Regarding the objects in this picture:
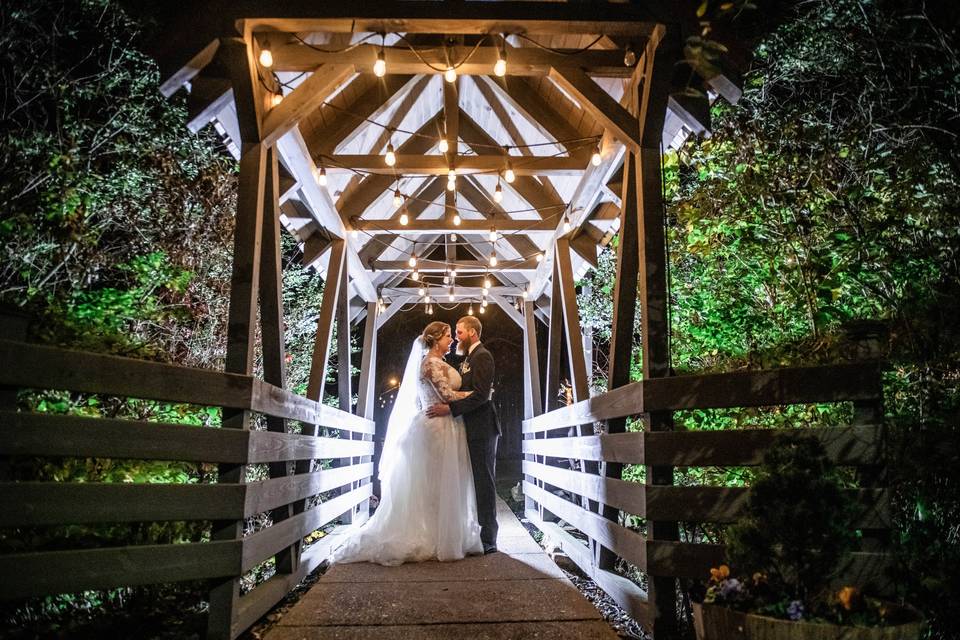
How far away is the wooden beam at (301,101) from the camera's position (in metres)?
4.13

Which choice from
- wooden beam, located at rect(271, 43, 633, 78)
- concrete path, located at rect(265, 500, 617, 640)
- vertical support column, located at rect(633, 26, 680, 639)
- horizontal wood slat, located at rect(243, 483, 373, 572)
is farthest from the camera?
wooden beam, located at rect(271, 43, 633, 78)

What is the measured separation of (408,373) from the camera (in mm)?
6422

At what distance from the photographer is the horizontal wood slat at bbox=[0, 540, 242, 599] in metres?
2.33

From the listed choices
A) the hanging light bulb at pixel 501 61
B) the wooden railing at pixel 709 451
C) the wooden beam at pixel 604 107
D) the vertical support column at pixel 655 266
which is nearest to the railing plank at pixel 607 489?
the wooden railing at pixel 709 451

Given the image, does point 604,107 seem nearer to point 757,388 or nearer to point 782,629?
point 757,388

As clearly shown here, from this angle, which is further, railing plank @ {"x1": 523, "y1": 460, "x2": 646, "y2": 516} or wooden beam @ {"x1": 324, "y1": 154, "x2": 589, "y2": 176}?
wooden beam @ {"x1": 324, "y1": 154, "x2": 589, "y2": 176}

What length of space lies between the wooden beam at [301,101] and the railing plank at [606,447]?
279cm

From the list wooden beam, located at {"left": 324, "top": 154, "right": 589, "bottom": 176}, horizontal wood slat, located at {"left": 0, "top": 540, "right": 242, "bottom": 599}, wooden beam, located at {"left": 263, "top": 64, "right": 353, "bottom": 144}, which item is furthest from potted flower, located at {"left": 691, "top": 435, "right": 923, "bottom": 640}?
wooden beam, located at {"left": 324, "top": 154, "right": 589, "bottom": 176}

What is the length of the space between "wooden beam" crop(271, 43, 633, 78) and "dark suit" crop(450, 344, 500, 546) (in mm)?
2293

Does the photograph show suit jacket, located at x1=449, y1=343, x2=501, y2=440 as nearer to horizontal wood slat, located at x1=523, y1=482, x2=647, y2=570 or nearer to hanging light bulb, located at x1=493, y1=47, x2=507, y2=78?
horizontal wood slat, located at x1=523, y1=482, x2=647, y2=570

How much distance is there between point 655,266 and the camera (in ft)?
12.2

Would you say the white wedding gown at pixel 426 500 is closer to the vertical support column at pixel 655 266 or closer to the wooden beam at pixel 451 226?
the vertical support column at pixel 655 266

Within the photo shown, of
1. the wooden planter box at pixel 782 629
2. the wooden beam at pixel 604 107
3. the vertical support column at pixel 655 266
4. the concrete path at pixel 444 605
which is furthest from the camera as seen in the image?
the wooden beam at pixel 604 107

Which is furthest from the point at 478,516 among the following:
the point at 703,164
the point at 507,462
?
the point at 507,462
